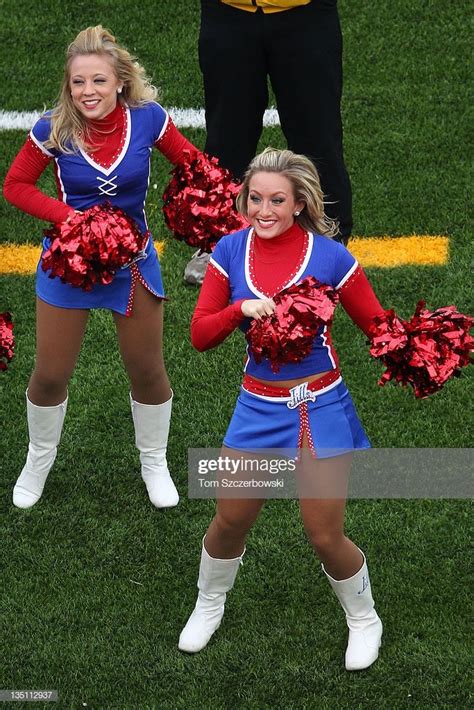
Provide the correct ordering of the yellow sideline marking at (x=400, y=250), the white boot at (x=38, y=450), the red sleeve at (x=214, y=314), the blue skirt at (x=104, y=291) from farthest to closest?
the yellow sideline marking at (x=400, y=250)
the white boot at (x=38, y=450)
the blue skirt at (x=104, y=291)
the red sleeve at (x=214, y=314)

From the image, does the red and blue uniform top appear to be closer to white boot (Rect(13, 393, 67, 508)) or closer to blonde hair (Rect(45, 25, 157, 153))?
blonde hair (Rect(45, 25, 157, 153))

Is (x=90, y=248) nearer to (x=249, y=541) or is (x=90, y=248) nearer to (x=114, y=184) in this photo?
(x=114, y=184)

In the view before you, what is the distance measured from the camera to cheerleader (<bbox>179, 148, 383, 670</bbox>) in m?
3.84

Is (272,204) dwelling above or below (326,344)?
above

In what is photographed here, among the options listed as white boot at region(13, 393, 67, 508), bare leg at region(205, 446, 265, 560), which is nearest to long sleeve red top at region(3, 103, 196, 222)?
white boot at region(13, 393, 67, 508)

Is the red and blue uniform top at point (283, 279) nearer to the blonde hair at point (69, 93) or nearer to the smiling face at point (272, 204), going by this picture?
the smiling face at point (272, 204)

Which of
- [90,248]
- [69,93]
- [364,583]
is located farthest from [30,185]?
[364,583]

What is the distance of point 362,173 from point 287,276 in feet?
10.7

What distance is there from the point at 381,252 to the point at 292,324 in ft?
9.45

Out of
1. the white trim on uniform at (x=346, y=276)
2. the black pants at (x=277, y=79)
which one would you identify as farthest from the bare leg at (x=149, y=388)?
the black pants at (x=277, y=79)

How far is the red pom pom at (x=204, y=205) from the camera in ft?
14.0

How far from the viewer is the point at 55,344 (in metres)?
4.54

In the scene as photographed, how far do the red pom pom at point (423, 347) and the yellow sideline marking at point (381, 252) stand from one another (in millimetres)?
2561

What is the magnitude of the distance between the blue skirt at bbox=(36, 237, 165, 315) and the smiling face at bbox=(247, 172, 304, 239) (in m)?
0.77
